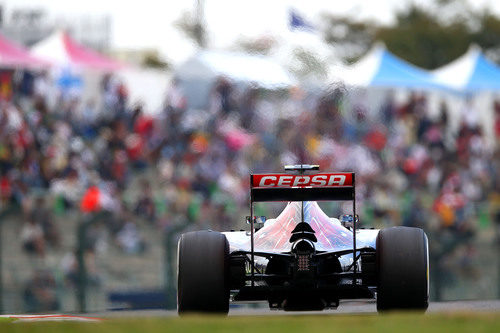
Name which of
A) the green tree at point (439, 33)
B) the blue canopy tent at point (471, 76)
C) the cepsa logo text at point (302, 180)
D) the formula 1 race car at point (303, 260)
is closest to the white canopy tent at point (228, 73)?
the blue canopy tent at point (471, 76)

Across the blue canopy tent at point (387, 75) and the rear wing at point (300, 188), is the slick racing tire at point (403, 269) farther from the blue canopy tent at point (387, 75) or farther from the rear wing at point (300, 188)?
the blue canopy tent at point (387, 75)

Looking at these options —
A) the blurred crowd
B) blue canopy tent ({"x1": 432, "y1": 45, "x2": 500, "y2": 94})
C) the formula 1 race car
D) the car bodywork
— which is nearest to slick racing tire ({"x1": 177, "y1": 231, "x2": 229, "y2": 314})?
the formula 1 race car

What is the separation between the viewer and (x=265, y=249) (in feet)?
31.9

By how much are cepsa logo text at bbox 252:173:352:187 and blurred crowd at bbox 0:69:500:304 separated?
8974 millimetres

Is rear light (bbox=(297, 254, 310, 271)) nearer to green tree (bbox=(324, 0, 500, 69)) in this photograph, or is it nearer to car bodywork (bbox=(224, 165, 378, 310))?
car bodywork (bbox=(224, 165, 378, 310))

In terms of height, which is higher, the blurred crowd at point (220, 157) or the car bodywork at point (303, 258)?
the blurred crowd at point (220, 157)

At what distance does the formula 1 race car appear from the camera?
8914mm

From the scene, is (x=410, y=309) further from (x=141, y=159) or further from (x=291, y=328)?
(x=141, y=159)

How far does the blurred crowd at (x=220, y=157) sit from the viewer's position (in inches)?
765

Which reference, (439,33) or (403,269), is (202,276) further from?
(439,33)

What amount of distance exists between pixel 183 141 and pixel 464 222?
5884mm

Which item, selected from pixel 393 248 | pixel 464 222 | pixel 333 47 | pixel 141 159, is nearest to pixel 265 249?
pixel 393 248

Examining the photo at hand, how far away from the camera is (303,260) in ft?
30.2

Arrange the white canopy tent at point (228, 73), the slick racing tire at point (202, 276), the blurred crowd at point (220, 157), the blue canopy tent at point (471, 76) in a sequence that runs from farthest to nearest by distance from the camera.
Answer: the blue canopy tent at point (471, 76) → the white canopy tent at point (228, 73) → the blurred crowd at point (220, 157) → the slick racing tire at point (202, 276)
